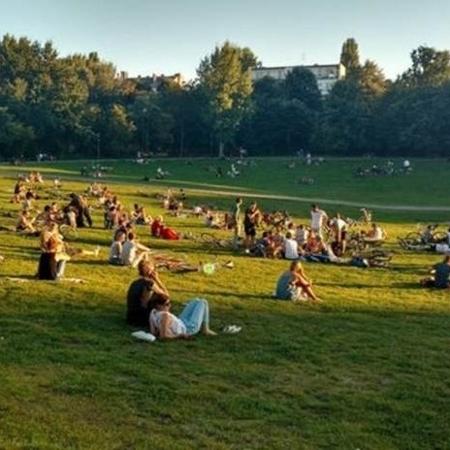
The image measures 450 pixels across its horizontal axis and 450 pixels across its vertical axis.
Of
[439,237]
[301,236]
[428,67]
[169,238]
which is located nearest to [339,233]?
[301,236]

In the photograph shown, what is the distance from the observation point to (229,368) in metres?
11.0

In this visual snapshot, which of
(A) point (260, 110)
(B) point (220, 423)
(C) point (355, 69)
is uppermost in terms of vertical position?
(C) point (355, 69)

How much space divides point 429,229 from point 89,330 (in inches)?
823

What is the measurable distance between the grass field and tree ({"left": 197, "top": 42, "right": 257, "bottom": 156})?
77.4 meters

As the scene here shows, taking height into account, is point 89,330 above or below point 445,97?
below

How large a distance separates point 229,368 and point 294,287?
5839 millimetres

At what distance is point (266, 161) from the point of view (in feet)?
285

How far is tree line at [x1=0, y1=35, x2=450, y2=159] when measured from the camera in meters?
90.7

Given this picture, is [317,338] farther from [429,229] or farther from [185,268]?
[429,229]

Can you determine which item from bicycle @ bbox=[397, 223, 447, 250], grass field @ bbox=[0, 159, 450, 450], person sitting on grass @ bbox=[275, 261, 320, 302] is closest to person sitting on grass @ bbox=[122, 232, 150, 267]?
grass field @ bbox=[0, 159, 450, 450]

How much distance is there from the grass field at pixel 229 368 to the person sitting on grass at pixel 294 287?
1.54 ft

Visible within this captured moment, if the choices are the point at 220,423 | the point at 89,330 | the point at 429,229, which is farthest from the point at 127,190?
the point at 220,423

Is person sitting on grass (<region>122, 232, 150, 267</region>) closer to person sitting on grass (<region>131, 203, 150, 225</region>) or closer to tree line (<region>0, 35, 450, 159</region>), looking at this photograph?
person sitting on grass (<region>131, 203, 150, 225</region>)

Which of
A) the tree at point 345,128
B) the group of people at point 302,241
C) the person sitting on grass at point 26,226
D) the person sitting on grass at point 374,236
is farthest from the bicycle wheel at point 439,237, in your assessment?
the tree at point 345,128
